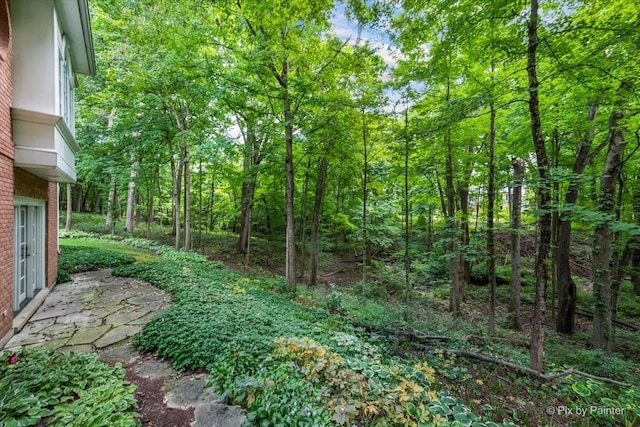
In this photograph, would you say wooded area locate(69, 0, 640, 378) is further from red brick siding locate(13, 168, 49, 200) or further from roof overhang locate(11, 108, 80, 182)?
red brick siding locate(13, 168, 49, 200)

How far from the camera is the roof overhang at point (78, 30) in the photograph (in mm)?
5102

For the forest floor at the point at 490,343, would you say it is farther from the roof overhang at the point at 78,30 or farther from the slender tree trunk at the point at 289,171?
the roof overhang at the point at 78,30

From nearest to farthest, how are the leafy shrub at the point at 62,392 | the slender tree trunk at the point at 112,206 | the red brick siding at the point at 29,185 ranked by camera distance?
the leafy shrub at the point at 62,392
the red brick siding at the point at 29,185
the slender tree trunk at the point at 112,206

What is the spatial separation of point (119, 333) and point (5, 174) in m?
2.89

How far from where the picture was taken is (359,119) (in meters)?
8.74

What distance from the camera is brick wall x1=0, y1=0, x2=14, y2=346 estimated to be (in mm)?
3920

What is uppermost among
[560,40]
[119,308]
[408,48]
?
[408,48]

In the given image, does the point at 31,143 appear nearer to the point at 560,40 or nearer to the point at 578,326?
the point at 560,40

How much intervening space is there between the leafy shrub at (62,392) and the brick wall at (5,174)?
3.76ft

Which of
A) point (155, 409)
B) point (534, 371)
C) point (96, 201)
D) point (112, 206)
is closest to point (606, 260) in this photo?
point (534, 371)

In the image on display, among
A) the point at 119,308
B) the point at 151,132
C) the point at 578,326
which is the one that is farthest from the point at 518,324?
the point at 151,132

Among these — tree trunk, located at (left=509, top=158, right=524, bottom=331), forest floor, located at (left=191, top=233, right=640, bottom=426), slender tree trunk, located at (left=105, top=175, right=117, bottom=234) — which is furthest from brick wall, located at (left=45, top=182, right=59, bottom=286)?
tree trunk, located at (left=509, top=158, right=524, bottom=331)

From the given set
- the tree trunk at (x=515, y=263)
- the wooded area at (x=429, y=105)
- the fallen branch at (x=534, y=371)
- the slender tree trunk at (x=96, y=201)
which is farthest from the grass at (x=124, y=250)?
the slender tree trunk at (x=96, y=201)

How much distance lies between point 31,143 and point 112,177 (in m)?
11.2
